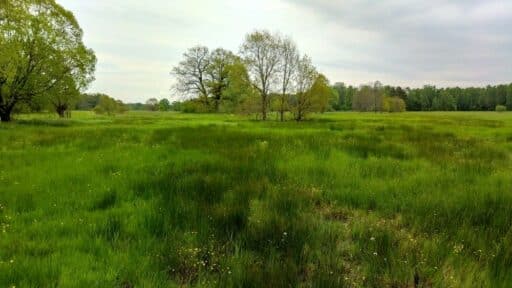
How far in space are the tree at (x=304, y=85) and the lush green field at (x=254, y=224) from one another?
3610cm

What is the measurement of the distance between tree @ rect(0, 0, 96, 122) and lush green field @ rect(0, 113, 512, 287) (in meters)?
24.1

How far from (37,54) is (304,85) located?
96.3 ft

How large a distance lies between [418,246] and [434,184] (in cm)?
351

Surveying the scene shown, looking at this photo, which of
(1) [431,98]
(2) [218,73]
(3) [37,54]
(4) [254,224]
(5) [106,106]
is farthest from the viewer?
(1) [431,98]

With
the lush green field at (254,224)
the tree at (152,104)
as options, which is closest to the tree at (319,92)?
the lush green field at (254,224)

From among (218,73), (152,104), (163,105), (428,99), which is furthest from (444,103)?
(152,104)

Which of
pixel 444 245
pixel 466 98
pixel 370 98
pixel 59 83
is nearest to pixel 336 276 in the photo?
pixel 444 245

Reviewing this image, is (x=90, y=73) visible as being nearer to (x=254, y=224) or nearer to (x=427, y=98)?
(x=254, y=224)

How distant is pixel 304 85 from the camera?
4475 centimetres

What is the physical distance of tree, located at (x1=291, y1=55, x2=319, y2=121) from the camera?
145ft

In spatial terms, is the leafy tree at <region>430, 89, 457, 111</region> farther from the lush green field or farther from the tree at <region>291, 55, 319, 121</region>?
the lush green field

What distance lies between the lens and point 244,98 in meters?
51.0

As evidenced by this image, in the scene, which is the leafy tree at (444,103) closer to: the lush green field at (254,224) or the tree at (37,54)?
the tree at (37,54)

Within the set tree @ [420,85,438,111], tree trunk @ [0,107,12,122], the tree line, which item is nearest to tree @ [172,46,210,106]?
the tree line
